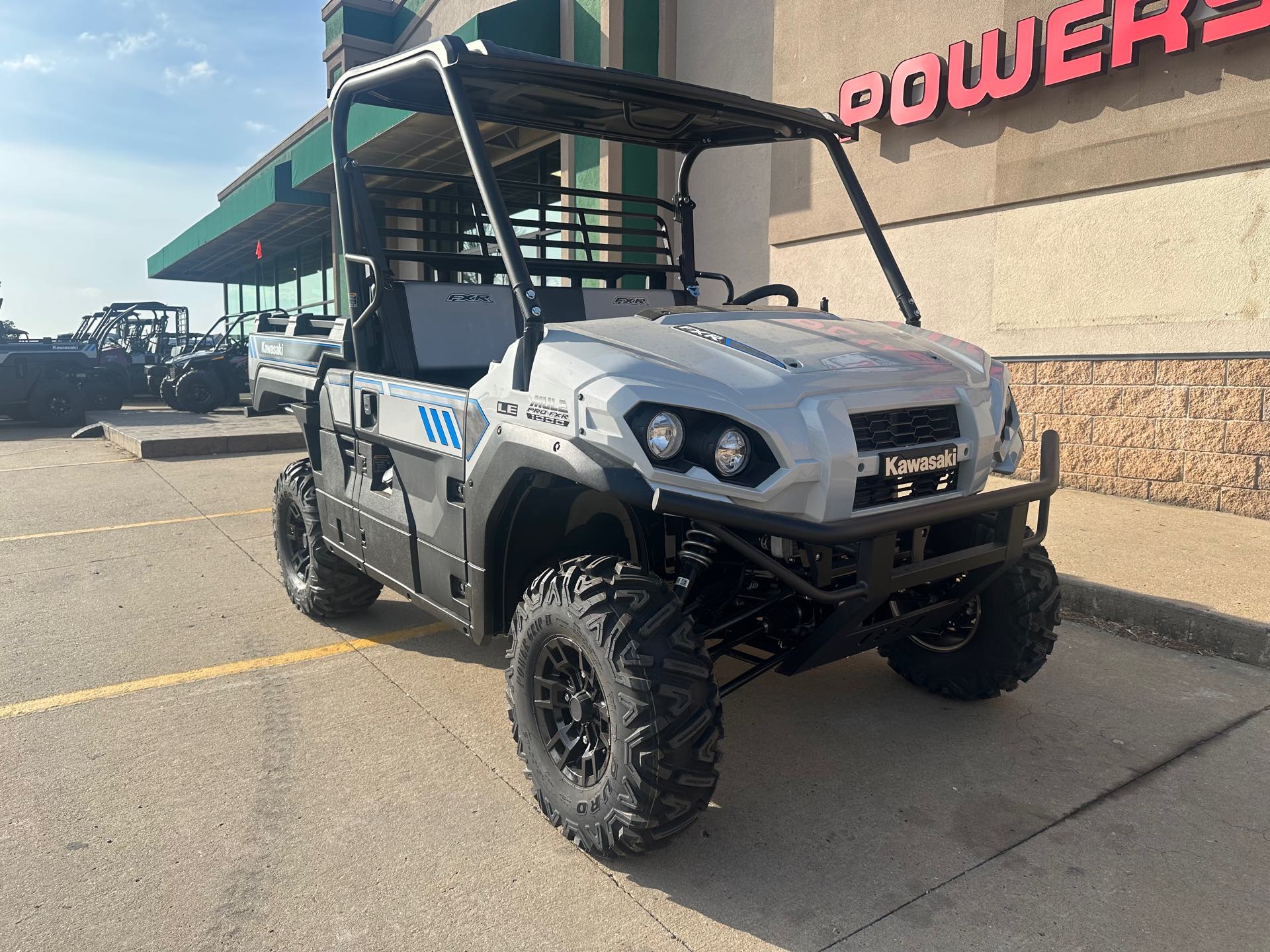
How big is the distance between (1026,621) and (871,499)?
1097 mm

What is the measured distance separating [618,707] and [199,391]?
15.8 meters

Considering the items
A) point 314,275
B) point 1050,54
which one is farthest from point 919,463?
point 314,275

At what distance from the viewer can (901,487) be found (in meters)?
2.66

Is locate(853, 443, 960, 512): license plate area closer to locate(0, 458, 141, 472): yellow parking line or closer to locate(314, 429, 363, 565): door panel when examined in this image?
locate(314, 429, 363, 565): door panel

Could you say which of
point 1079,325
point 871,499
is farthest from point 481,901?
point 1079,325

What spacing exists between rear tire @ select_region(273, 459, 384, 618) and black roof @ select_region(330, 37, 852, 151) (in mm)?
1888

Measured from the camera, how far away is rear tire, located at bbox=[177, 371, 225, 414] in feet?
52.2

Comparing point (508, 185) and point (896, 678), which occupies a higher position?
point (508, 185)

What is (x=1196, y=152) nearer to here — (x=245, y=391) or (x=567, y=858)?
(x=567, y=858)

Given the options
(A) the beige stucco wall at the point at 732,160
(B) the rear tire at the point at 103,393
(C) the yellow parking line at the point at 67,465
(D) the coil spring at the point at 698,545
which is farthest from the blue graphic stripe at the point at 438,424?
(B) the rear tire at the point at 103,393

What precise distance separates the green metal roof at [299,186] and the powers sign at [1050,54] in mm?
4054

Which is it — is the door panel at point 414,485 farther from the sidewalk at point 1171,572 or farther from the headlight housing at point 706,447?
the sidewalk at point 1171,572

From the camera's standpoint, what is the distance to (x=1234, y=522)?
5.97m

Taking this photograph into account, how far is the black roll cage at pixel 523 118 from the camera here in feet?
9.31
